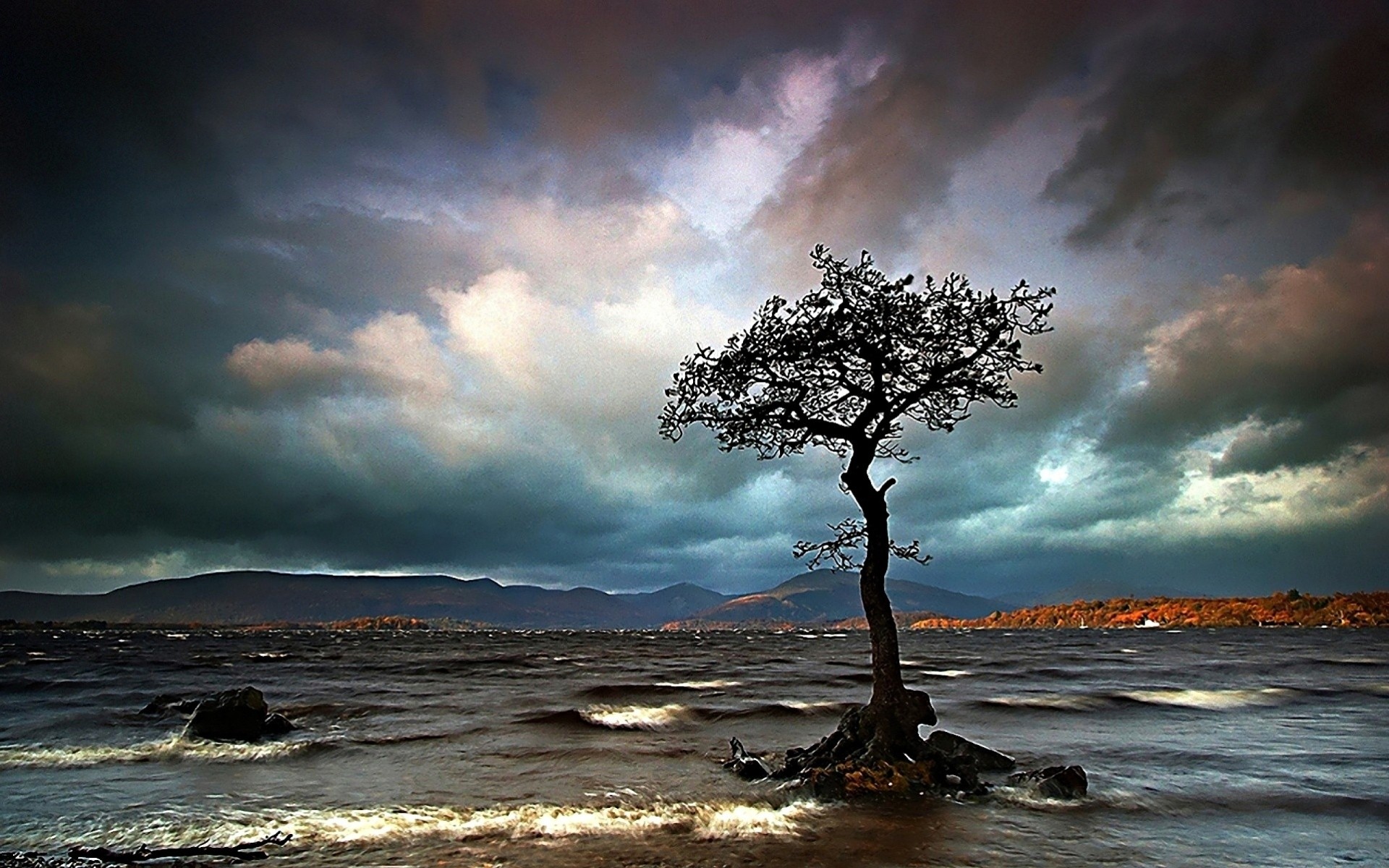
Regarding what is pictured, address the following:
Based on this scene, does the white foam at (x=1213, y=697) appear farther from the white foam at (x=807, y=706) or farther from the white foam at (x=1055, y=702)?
the white foam at (x=807, y=706)

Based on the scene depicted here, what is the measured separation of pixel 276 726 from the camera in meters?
27.1

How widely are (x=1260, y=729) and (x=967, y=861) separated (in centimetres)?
2432

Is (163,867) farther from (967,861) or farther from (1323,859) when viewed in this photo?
(1323,859)

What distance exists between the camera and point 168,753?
2314 centimetres

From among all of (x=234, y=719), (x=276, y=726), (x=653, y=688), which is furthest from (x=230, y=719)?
(x=653, y=688)

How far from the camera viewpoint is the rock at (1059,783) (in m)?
15.6

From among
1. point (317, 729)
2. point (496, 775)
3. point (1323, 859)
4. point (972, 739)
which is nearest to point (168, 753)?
point (317, 729)

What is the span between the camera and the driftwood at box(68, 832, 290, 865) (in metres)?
11.9

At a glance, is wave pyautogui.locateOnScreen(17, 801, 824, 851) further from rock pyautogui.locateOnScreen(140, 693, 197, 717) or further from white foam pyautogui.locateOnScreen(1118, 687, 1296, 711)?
white foam pyautogui.locateOnScreen(1118, 687, 1296, 711)

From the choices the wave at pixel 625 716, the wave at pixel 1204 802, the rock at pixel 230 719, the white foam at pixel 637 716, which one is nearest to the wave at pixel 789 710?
the wave at pixel 625 716

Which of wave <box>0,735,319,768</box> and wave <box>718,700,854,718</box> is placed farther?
wave <box>718,700,854,718</box>

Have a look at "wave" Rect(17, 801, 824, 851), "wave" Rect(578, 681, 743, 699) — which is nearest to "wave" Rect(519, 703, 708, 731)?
"wave" Rect(578, 681, 743, 699)

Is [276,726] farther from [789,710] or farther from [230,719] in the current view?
[789,710]

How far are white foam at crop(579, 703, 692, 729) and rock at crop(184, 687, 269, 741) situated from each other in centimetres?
1258
